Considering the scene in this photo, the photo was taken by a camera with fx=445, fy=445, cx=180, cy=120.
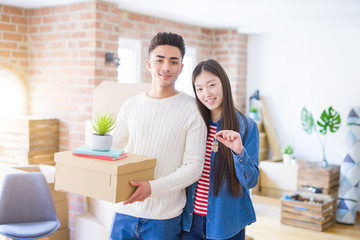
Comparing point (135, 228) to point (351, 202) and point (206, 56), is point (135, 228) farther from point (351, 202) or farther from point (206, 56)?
point (206, 56)

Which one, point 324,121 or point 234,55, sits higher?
point 234,55

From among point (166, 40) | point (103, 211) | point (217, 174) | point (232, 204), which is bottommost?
point (103, 211)

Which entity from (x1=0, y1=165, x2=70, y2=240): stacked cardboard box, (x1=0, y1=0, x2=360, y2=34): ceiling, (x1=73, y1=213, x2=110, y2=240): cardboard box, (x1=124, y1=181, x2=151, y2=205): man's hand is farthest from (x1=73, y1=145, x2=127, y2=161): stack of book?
(x1=0, y1=0, x2=360, y2=34): ceiling

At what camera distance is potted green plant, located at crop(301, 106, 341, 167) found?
196 inches

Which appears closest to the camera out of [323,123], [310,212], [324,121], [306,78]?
[310,212]

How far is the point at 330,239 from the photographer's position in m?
4.32

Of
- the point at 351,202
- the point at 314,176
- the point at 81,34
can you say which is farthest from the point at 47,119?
the point at 351,202

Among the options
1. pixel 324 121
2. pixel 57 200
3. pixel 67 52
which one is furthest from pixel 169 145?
pixel 324 121

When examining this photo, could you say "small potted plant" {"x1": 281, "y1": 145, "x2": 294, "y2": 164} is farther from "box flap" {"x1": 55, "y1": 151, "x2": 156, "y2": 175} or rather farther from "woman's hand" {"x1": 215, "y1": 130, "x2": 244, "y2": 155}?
"box flap" {"x1": 55, "y1": 151, "x2": 156, "y2": 175}

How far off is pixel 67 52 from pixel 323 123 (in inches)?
122

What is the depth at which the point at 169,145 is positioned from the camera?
183cm

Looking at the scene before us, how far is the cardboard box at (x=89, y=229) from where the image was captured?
10.7ft

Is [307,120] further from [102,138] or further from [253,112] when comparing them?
[102,138]

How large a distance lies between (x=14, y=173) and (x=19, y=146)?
98 cm
